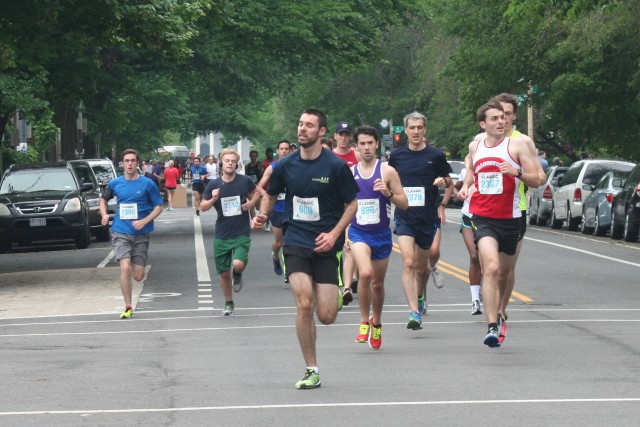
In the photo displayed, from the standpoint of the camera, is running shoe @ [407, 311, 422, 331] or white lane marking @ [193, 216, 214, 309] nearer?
running shoe @ [407, 311, 422, 331]

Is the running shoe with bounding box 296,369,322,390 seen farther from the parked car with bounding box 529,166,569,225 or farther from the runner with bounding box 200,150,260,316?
the parked car with bounding box 529,166,569,225

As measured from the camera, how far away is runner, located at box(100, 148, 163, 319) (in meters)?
16.3

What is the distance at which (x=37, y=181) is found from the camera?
3011cm

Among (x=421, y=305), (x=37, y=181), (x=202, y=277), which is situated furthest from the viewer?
(x=37, y=181)

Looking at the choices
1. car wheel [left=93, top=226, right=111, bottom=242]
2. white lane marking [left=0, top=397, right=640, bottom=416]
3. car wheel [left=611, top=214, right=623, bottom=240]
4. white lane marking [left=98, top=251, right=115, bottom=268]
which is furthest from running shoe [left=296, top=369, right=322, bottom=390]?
car wheel [left=93, top=226, right=111, bottom=242]

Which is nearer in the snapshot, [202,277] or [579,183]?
[202,277]

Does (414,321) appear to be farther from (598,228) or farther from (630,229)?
(598,228)

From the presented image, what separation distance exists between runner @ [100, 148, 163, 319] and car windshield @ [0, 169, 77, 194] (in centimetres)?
1366

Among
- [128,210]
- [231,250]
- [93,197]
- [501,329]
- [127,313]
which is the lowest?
[93,197]

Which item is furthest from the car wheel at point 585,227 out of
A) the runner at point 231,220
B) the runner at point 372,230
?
the runner at point 372,230

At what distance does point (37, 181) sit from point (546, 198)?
13.9 meters

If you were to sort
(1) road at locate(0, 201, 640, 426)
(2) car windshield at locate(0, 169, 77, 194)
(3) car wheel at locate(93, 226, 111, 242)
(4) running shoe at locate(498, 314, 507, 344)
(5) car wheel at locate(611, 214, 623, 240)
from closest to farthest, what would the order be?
1. (1) road at locate(0, 201, 640, 426)
2. (4) running shoe at locate(498, 314, 507, 344)
3. (2) car windshield at locate(0, 169, 77, 194)
4. (5) car wheel at locate(611, 214, 623, 240)
5. (3) car wheel at locate(93, 226, 111, 242)

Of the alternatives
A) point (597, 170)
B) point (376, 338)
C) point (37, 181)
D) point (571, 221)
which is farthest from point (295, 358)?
point (571, 221)

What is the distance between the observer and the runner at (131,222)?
53.4 feet
